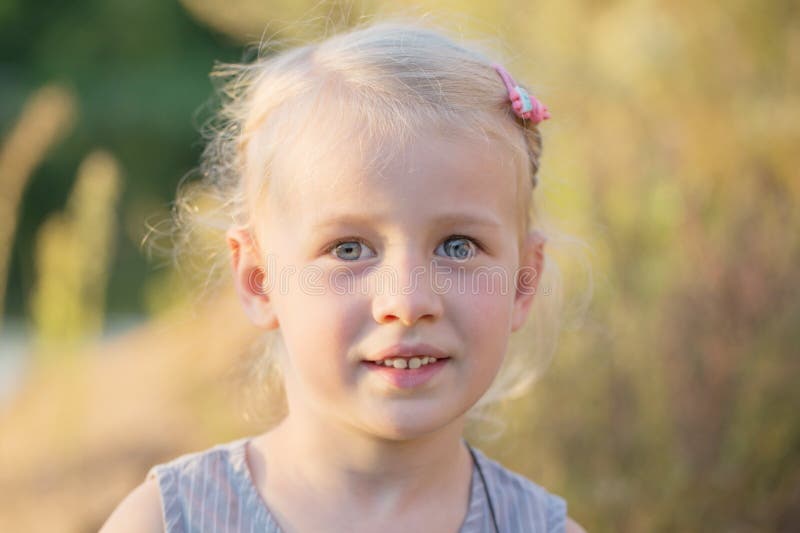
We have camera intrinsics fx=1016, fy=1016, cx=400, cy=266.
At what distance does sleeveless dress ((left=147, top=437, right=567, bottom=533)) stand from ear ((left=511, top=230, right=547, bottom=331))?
0.29 metres

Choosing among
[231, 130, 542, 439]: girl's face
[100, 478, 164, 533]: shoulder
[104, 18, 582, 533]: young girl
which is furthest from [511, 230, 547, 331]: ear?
[100, 478, 164, 533]: shoulder

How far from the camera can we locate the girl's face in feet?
5.28

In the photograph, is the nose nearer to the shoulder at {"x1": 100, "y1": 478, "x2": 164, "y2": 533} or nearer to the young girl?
the young girl

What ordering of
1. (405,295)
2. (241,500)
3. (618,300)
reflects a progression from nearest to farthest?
1. (405,295)
2. (241,500)
3. (618,300)

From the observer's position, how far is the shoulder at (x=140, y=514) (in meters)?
1.74

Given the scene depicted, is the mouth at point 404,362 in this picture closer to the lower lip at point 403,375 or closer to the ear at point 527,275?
the lower lip at point 403,375

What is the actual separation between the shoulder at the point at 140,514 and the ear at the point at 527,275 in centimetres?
72

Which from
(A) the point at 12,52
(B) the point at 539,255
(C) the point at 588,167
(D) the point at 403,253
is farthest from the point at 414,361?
(A) the point at 12,52

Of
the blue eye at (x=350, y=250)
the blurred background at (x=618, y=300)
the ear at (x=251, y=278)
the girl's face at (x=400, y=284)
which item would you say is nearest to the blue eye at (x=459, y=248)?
the girl's face at (x=400, y=284)

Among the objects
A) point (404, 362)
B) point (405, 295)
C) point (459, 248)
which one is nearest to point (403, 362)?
point (404, 362)

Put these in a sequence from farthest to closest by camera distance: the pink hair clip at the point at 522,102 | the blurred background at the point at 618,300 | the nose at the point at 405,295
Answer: the blurred background at the point at 618,300 → the pink hair clip at the point at 522,102 → the nose at the point at 405,295

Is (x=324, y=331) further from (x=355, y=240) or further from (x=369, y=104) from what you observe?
(x=369, y=104)

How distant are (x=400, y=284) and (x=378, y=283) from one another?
4 cm

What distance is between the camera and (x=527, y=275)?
6.40ft
